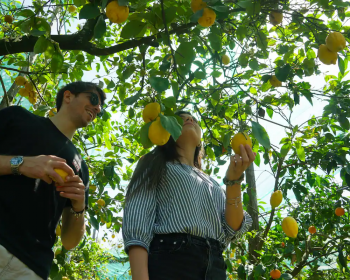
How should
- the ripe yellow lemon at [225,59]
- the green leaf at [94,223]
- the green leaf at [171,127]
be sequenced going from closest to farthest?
the green leaf at [171,127] < the green leaf at [94,223] < the ripe yellow lemon at [225,59]

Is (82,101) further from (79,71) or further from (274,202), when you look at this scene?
(274,202)

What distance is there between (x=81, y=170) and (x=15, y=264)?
1.60 ft

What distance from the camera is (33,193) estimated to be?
3.94ft

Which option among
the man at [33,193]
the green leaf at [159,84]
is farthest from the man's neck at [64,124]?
the green leaf at [159,84]

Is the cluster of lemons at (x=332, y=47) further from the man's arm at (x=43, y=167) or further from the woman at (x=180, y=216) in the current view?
the man's arm at (x=43, y=167)

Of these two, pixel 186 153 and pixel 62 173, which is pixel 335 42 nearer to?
pixel 186 153

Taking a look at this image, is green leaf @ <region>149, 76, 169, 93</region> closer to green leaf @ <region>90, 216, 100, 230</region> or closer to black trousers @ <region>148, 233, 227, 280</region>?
black trousers @ <region>148, 233, 227, 280</region>

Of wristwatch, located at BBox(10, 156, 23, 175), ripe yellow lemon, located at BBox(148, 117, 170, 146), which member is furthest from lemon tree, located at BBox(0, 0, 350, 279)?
wristwatch, located at BBox(10, 156, 23, 175)

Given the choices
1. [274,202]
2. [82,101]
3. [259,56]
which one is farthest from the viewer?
[274,202]

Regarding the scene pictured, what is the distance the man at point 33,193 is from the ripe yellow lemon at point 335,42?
3.81 ft

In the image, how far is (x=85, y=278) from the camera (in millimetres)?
6426

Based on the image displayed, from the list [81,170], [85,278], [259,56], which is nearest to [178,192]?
[81,170]

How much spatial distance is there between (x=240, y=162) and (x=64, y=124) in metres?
0.82

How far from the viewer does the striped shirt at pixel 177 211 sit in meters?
1.12
